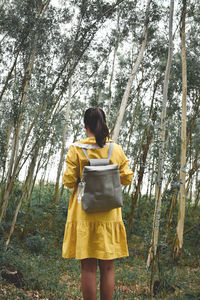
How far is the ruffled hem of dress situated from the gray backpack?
14cm

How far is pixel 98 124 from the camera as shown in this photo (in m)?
1.96

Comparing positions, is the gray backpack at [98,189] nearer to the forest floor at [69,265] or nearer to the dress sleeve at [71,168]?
the dress sleeve at [71,168]

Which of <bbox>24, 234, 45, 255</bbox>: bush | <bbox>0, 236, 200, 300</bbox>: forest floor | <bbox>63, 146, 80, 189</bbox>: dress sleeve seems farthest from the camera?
<bbox>24, 234, 45, 255</bbox>: bush

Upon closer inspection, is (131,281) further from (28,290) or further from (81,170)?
(81,170)

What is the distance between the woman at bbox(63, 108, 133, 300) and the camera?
1.85 meters

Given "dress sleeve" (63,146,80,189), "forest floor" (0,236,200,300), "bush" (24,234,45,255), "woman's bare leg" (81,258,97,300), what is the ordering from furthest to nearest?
1. "bush" (24,234,45,255)
2. "forest floor" (0,236,200,300)
3. "dress sleeve" (63,146,80,189)
4. "woman's bare leg" (81,258,97,300)

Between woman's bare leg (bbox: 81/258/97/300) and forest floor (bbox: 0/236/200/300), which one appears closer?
woman's bare leg (bbox: 81/258/97/300)

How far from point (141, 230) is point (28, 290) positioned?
6921mm

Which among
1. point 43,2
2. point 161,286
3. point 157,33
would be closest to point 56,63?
point 43,2

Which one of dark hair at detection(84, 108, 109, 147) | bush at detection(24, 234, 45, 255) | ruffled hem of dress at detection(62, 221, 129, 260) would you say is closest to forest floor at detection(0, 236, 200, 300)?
bush at detection(24, 234, 45, 255)

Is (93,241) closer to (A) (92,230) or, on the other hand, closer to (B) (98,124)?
(A) (92,230)

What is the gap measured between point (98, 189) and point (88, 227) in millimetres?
284

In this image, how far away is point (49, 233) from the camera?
8.68 meters

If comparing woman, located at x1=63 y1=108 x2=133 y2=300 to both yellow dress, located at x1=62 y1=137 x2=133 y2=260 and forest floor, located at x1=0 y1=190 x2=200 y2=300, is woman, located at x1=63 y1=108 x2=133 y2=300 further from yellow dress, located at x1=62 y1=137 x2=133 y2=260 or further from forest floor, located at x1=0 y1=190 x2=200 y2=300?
forest floor, located at x1=0 y1=190 x2=200 y2=300
